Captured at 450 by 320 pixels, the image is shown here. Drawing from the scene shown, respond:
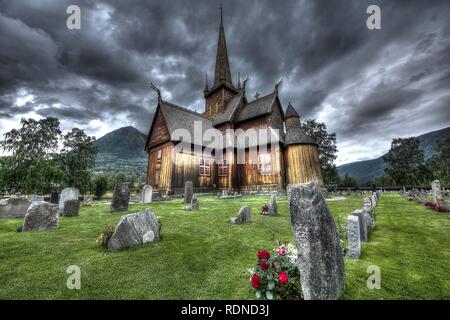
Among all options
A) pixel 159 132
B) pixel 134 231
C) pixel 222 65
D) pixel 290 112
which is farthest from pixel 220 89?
pixel 134 231

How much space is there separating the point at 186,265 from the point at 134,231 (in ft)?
6.72

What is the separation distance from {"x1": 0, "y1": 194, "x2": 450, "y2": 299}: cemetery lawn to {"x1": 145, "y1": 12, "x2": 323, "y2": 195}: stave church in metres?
16.3

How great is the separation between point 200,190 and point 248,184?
608cm

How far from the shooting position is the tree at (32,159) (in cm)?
2418

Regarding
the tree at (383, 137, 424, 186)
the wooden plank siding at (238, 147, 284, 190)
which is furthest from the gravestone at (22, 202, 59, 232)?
the tree at (383, 137, 424, 186)

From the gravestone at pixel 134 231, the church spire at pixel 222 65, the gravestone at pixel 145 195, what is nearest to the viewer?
the gravestone at pixel 134 231

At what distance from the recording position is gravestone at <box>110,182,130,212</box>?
11.6 meters

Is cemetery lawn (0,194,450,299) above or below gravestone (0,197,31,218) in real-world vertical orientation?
below

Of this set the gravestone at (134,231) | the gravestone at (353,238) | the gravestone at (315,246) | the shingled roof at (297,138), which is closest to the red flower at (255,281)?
the gravestone at (315,246)

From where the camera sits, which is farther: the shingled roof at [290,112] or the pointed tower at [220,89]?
the pointed tower at [220,89]

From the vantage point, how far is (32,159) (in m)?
28.4

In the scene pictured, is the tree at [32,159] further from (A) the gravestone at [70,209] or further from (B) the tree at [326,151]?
(B) the tree at [326,151]

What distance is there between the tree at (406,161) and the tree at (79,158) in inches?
2658

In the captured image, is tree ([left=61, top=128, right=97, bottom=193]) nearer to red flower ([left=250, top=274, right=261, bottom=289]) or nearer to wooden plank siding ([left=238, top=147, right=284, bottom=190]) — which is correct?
wooden plank siding ([left=238, top=147, right=284, bottom=190])
